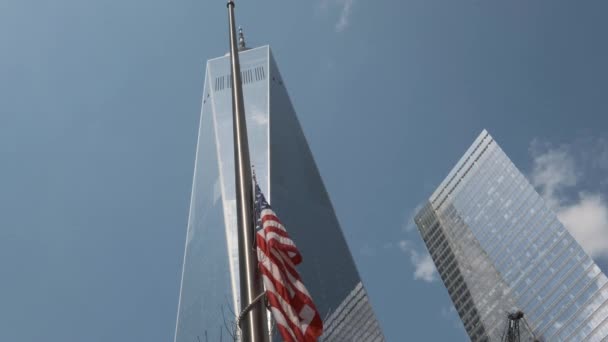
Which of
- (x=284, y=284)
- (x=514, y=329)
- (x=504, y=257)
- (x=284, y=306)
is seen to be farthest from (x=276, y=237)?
(x=504, y=257)

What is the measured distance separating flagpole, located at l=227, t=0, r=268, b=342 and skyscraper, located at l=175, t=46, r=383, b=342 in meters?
47.4

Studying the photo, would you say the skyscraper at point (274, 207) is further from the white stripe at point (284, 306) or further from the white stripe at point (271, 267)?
the white stripe at point (284, 306)

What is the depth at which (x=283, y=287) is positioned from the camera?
25.7 feet

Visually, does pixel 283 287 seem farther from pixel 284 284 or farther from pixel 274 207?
pixel 274 207

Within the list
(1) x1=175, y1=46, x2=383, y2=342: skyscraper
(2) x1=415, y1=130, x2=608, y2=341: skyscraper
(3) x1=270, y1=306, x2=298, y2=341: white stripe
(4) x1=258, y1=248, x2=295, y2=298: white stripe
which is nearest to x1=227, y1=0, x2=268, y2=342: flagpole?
(4) x1=258, y1=248, x2=295, y2=298: white stripe

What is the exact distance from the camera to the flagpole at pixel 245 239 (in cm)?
649

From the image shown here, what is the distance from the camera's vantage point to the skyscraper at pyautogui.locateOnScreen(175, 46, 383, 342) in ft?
206

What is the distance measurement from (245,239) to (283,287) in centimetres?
88

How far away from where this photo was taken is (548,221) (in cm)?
9381

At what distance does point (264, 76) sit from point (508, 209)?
149 feet

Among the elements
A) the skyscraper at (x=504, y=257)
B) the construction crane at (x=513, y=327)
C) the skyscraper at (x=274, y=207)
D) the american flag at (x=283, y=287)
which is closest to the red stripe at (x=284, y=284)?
the american flag at (x=283, y=287)

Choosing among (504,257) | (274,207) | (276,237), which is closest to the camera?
(276,237)

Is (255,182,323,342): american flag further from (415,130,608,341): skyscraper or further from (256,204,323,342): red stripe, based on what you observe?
(415,130,608,341): skyscraper

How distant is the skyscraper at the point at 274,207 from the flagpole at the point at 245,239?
47417mm
